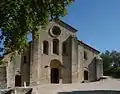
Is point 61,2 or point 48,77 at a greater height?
point 61,2

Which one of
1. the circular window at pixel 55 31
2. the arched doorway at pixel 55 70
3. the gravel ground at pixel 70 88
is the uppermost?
the circular window at pixel 55 31

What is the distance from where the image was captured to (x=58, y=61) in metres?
46.7

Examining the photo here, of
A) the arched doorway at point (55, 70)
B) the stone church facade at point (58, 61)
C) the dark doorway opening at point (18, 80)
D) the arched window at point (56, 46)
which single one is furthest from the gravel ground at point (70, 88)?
the arched window at point (56, 46)

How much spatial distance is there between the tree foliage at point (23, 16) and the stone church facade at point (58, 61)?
21756mm

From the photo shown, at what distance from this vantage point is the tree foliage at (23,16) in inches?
787

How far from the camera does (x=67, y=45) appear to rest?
47.8 metres

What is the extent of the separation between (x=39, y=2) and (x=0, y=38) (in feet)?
11.3

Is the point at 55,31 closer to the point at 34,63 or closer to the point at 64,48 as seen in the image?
the point at 64,48

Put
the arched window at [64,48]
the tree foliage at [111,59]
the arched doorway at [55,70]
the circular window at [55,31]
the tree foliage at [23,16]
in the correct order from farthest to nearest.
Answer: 1. the tree foliage at [111,59]
2. the arched window at [64,48]
3. the circular window at [55,31]
4. the arched doorway at [55,70]
5. the tree foliage at [23,16]

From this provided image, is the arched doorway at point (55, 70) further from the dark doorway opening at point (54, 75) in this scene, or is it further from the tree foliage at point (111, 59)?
the tree foliage at point (111, 59)

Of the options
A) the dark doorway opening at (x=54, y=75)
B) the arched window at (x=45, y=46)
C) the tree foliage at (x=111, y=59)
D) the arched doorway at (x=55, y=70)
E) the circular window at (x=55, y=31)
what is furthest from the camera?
the tree foliage at (x=111, y=59)

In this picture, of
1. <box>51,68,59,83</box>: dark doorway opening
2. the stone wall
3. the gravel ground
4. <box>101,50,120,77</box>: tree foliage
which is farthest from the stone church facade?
<box>101,50,120,77</box>: tree foliage

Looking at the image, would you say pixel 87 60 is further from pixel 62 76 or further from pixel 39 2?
pixel 39 2

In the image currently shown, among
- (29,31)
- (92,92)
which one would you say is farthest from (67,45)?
(29,31)
